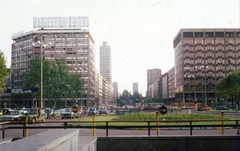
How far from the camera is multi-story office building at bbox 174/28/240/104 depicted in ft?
A: 443

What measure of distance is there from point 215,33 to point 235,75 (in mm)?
56141

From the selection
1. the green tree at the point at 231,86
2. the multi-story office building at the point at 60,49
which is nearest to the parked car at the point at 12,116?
the green tree at the point at 231,86

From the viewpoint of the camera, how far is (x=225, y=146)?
499 inches

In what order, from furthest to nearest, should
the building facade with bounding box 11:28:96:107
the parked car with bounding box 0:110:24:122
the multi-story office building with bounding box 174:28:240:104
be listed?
the multi-story office building with bounding box 174:28:240:104 < the building facade with bounding box 11:28:96:107 < the parked car with bounding box 0:110:24:122

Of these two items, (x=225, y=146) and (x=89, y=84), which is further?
(x=89, y=84)

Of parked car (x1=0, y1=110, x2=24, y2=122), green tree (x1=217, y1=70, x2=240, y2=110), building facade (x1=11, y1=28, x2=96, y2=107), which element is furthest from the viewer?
building facade (x1=11, y1=28, x2=96, y2=107)

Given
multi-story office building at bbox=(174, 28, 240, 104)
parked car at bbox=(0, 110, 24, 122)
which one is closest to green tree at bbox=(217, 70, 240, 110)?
multi-story office building at bbox=(174, 28, 240, 104)

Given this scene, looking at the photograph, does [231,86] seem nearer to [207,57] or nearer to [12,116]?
[207,57]

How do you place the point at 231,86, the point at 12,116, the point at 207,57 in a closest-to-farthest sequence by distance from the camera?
the point at 12,116 → the point at 231,86 → the point at 207,57

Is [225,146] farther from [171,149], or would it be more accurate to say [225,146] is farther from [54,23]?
[54,23]

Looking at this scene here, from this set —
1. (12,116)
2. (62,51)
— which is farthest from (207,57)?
(12,116)

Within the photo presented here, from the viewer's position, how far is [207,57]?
445 ft

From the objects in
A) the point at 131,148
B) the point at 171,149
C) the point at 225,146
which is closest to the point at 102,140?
the point at 131,148

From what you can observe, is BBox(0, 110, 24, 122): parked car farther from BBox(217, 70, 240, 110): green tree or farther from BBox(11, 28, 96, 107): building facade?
BBox(11, 28, 96, 107): building facade
